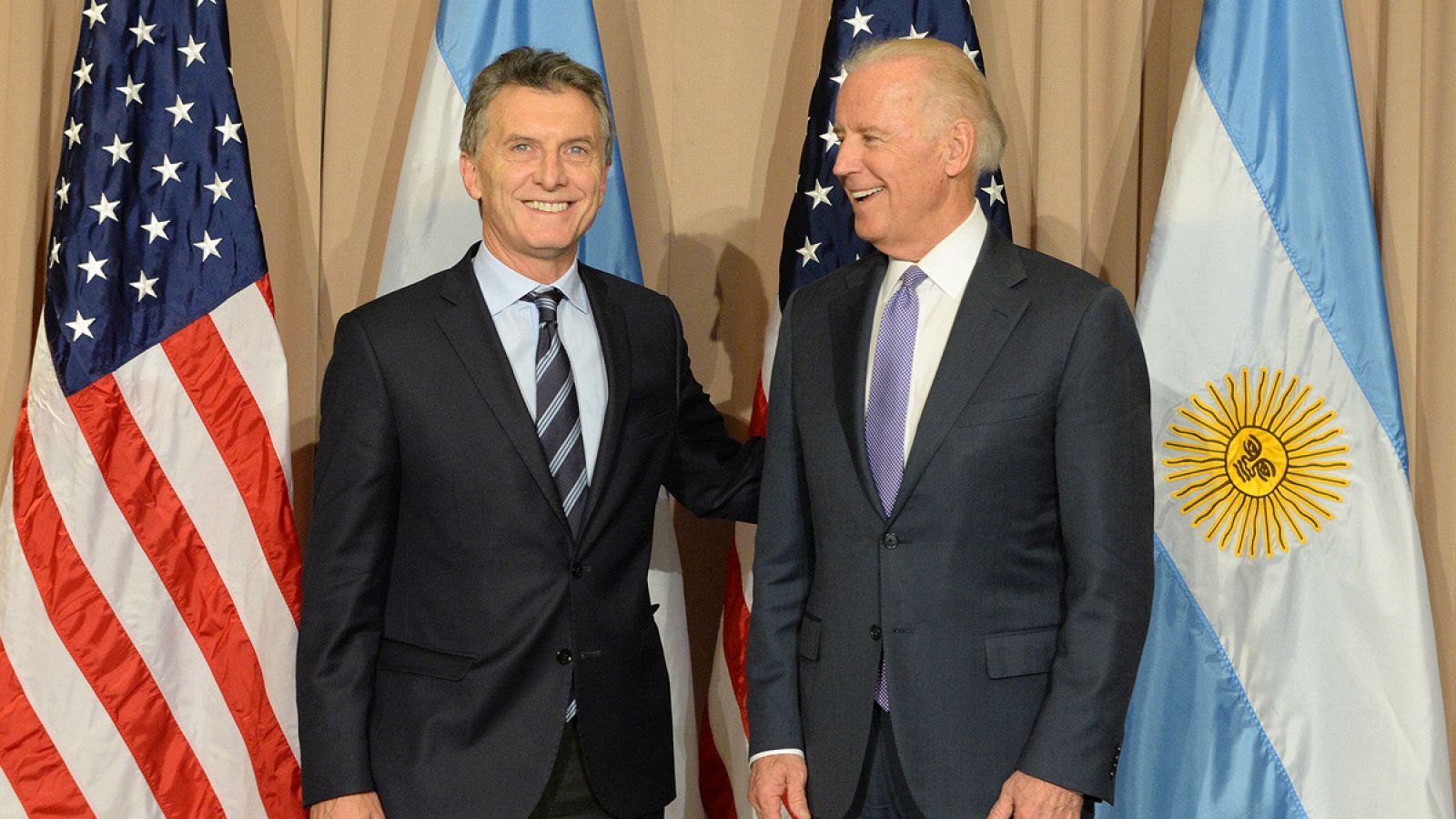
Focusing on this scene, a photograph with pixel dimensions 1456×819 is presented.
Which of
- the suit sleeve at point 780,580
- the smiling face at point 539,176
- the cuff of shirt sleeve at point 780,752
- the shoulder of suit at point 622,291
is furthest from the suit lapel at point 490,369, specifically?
the cuff of shirt sleeve at point 780,752

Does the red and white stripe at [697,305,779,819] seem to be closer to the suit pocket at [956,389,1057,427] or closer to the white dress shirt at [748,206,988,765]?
the white dress shirt at [748,206,988,765]

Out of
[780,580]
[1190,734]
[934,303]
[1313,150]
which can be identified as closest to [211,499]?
[780,580]

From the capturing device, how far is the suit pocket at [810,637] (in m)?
2.03

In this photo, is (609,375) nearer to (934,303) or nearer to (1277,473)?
(934,303)

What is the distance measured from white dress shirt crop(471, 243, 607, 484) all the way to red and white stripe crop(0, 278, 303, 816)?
2.62 feet

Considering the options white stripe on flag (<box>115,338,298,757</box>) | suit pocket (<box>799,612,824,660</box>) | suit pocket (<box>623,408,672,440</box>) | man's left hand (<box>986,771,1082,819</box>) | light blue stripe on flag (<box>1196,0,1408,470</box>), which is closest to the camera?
man's left hand (<box>986,771,1082,819</box>)

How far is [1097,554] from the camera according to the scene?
1864 mm

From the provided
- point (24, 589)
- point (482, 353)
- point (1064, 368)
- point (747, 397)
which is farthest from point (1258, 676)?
point (24, 589)

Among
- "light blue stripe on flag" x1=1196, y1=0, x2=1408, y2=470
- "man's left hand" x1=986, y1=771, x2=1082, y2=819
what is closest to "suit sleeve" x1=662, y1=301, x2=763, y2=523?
"man's left hand" x1=986, y1=771, x2=1082, y2=819

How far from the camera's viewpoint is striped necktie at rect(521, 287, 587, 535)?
2.16m

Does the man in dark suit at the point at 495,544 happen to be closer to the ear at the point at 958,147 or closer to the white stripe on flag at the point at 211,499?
the ear at the point at 958,147

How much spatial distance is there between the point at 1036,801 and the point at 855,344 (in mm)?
703

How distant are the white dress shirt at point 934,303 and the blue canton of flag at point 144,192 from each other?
1426 mm

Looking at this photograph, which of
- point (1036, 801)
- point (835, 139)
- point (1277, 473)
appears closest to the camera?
point (1036, 801)
